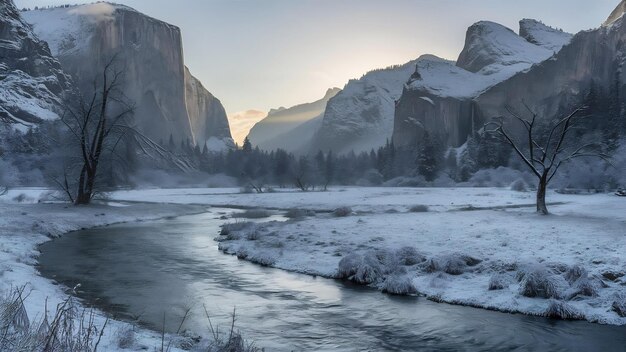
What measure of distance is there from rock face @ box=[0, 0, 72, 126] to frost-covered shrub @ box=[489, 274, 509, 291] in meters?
165

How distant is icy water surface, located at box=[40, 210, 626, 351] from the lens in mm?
9812

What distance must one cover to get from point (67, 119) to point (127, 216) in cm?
948

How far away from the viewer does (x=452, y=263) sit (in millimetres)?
15414

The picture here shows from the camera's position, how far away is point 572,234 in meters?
18.9

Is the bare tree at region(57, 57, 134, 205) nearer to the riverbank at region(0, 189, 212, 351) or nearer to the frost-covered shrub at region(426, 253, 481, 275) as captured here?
the riverbank at region(0, 189, 212, 351)

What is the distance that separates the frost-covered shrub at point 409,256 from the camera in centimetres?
1666

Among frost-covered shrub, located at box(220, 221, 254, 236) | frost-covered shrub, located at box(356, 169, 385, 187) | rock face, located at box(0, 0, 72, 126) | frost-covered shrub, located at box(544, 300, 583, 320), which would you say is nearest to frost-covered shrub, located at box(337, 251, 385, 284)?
frost-covered shrub, located at box(544, 300, 583, 320)

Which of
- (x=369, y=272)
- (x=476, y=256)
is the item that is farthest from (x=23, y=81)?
(x=476, y=256)

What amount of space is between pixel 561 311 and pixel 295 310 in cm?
651

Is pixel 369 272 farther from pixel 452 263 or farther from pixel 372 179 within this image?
pixel 372 179

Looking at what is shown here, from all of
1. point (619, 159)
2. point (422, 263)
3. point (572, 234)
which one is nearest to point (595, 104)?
point (619, 159)

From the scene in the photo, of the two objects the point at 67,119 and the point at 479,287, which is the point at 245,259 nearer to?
the point at 479,287

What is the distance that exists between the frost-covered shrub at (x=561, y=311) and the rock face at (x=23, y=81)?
167355 mm

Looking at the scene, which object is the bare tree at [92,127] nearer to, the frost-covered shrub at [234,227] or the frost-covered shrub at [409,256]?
the frost-covered shrub at [234,227]
